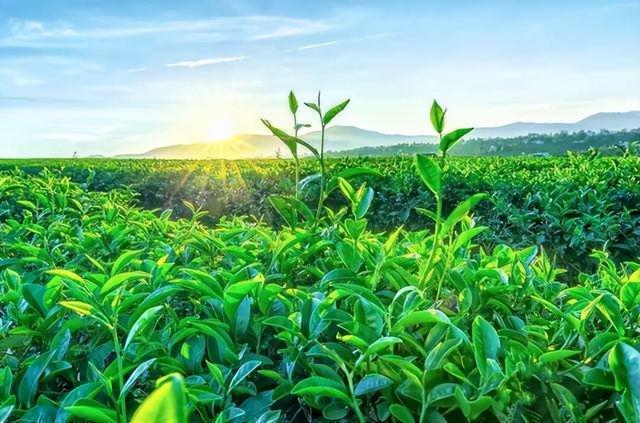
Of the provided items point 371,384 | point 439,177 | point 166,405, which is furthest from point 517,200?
point 166,405

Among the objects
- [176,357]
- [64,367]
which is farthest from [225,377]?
[64,367]

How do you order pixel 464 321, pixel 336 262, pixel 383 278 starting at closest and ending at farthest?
pixel 464 321
pixel 383 278
pixel 336 262

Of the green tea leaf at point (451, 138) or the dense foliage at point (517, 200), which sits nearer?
the green tea leaf at point (451, 138)

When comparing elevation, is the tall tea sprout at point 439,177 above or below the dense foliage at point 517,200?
above

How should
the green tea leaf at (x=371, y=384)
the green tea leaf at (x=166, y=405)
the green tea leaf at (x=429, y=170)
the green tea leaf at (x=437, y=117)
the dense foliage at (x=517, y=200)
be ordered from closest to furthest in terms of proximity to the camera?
1. the green tea leaf at (x=166, y=405)
2. the green tea leaf at (x=371, y=384)
3. the green tea leaf at (x=429, y=170)
4. the green tea leaf at (x=437, y=117)
5. the dense foliage at (x=517, y=200)

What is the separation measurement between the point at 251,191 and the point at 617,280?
8994mm

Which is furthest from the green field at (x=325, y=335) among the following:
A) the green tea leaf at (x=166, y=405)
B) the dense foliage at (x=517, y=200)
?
the dense foliage at (x=517, y=200)

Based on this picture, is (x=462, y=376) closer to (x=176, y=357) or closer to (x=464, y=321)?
(x=464, y=321)

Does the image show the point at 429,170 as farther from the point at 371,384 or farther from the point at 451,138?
the point at 371,384

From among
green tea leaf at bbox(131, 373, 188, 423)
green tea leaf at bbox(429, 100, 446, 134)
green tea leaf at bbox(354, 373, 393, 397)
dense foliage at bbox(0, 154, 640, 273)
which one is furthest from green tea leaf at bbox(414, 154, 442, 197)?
dense foliage at bbox(0, 154, 640, 273)

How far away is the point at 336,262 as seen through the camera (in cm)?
168

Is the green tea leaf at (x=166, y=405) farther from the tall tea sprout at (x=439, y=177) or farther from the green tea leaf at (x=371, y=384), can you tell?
the tall tea sprout at (x=439, y=177)

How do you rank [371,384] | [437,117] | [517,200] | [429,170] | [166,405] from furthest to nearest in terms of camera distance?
[517,200]
[437,117]
[429,170]
[371,384]
[166,405]

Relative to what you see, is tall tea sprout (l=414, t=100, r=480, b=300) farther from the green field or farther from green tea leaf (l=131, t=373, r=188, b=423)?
green tea leaf (l=131, t=373, r=188, b=423)
